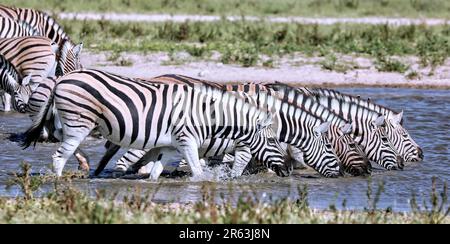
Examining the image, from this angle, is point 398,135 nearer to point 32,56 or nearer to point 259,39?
point 32,56

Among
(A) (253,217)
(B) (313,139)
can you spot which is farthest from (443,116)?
(A) (253,217)

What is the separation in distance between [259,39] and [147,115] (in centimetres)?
1048

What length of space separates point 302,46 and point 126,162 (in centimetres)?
931

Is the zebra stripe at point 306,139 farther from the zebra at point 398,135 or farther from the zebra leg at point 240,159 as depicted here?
the zebra at point 398,135

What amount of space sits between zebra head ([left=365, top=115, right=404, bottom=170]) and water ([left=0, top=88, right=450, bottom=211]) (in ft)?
0.37

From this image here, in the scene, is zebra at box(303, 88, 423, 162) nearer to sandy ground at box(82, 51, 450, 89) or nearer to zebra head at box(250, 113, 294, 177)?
zebra head at box(250, 113, 294, 177)

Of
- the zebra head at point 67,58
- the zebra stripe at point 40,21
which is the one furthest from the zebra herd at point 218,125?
the zebra stripe at point 40,21

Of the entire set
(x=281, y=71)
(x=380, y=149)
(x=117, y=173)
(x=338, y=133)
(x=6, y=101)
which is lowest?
(x=281, y=71)

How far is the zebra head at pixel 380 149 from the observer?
10773 mm

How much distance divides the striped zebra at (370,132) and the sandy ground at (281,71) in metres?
5.68

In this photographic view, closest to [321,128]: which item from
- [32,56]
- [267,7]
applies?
[32,56]

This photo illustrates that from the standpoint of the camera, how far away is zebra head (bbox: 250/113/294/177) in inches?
388

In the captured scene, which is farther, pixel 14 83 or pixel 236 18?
pixel 236 18

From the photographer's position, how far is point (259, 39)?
19922 millimetres
